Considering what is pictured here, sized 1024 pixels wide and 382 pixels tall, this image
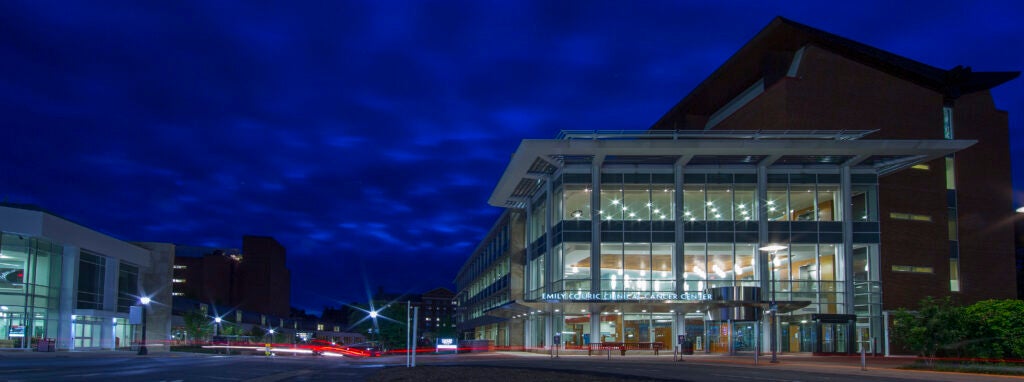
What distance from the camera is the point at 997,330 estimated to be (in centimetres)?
3522

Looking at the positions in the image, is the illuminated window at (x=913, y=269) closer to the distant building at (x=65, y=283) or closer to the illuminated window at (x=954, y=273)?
the illuminated window at (x=954, y=273)

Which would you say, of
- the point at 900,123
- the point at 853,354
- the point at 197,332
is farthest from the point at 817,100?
the point at 197,332

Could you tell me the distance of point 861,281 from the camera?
189ft

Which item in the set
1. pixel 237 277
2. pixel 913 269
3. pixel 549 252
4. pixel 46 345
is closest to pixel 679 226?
pixel 549 252

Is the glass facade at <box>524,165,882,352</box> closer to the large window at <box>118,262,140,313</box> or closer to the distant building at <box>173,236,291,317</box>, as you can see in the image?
the large window at <box>118,262,140,313</box>

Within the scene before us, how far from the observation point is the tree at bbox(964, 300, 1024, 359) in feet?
114

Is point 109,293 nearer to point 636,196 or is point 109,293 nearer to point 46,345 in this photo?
point 46,345

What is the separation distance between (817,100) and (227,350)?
46.4 metres

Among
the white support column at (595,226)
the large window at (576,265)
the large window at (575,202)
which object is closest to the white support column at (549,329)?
the large window at (576,265)

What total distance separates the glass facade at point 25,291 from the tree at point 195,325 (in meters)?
31.6

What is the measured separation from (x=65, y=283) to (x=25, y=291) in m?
5.77

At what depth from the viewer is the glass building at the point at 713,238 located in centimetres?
5628

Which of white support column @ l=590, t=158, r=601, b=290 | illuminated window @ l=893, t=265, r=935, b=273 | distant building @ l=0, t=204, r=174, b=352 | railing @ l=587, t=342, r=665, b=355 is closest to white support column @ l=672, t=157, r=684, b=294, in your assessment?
railing @ l=587, t=342, r=665, b=355

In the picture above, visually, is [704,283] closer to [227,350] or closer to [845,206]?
[845,206]
